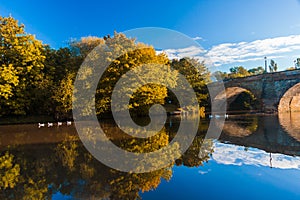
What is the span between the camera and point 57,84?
27.6 metres

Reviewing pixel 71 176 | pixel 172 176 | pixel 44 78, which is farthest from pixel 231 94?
pixel 71 176

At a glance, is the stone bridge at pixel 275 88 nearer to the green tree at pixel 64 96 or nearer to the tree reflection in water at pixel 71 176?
the green tree at pixel 64 96

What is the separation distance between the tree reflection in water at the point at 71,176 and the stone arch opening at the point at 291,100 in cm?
2681

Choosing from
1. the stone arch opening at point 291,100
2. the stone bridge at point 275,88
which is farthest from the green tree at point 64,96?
the stone arch opening at point 291,100

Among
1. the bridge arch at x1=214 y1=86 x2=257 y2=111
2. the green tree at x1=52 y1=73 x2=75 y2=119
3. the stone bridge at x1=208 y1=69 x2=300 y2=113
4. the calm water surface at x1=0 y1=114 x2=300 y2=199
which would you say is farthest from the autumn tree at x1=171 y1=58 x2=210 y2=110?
the calm water surface at x1=0 y1=114 x2=300 y2=199

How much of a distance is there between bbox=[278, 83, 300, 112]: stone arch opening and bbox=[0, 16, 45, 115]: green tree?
3079 cm

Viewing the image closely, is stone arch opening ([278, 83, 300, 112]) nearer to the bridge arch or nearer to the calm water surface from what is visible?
the bridge arch

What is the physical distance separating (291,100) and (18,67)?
1400 inches

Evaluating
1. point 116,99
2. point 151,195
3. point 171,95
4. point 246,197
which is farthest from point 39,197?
point 171,95

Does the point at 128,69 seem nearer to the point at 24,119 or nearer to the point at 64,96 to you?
the point at 64,96

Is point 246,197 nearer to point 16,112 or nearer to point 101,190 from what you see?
point 101,190

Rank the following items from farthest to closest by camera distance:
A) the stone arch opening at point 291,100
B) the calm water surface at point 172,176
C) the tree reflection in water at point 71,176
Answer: the stone arch opening at point 291,100 < the tree reflection in water at point 71,176 < the calm water surface at point 172,176

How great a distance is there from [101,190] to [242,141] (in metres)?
7.88

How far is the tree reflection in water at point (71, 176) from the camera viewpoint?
553 centimetres
